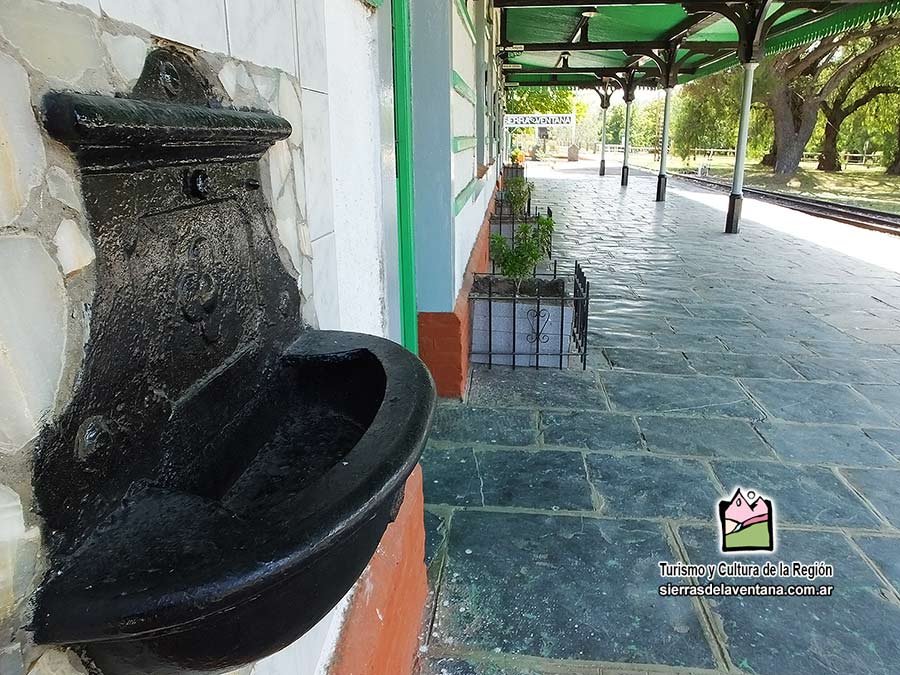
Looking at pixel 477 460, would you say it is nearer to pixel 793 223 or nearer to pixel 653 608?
pixel 653 608

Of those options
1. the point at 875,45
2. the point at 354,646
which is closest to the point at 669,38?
the point at 875,45

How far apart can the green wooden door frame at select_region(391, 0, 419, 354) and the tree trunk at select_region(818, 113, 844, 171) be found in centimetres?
3056

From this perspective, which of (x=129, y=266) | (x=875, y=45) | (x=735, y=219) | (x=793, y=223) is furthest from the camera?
(x=875, y=45)

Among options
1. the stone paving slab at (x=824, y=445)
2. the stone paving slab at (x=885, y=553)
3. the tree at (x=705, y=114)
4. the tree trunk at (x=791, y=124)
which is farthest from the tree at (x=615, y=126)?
the stone paving slab at (x=885, y=553)

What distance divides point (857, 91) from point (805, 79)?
14.9ft

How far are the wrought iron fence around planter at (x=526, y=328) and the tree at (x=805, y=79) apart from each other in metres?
19.1

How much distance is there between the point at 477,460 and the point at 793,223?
10.3 metres

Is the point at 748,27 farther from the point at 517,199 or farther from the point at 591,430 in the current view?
the point at 591,430

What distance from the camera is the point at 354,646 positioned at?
59.3 inches

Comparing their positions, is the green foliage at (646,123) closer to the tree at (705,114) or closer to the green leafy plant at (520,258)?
the tree at (705,114)

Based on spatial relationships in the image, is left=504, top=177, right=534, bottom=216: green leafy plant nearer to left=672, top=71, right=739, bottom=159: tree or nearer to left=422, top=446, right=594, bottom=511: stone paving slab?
left=422, top=446, right=594, bottom=511: stone paving slab

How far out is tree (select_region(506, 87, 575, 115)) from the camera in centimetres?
2841

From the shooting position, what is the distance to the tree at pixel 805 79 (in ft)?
64.1

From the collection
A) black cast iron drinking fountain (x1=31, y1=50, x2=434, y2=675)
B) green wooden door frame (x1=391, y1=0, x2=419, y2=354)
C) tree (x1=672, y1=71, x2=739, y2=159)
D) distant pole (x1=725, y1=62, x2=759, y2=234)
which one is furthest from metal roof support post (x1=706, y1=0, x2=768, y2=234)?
tree (x1=672, y1=71, x2=739, y2=159)
